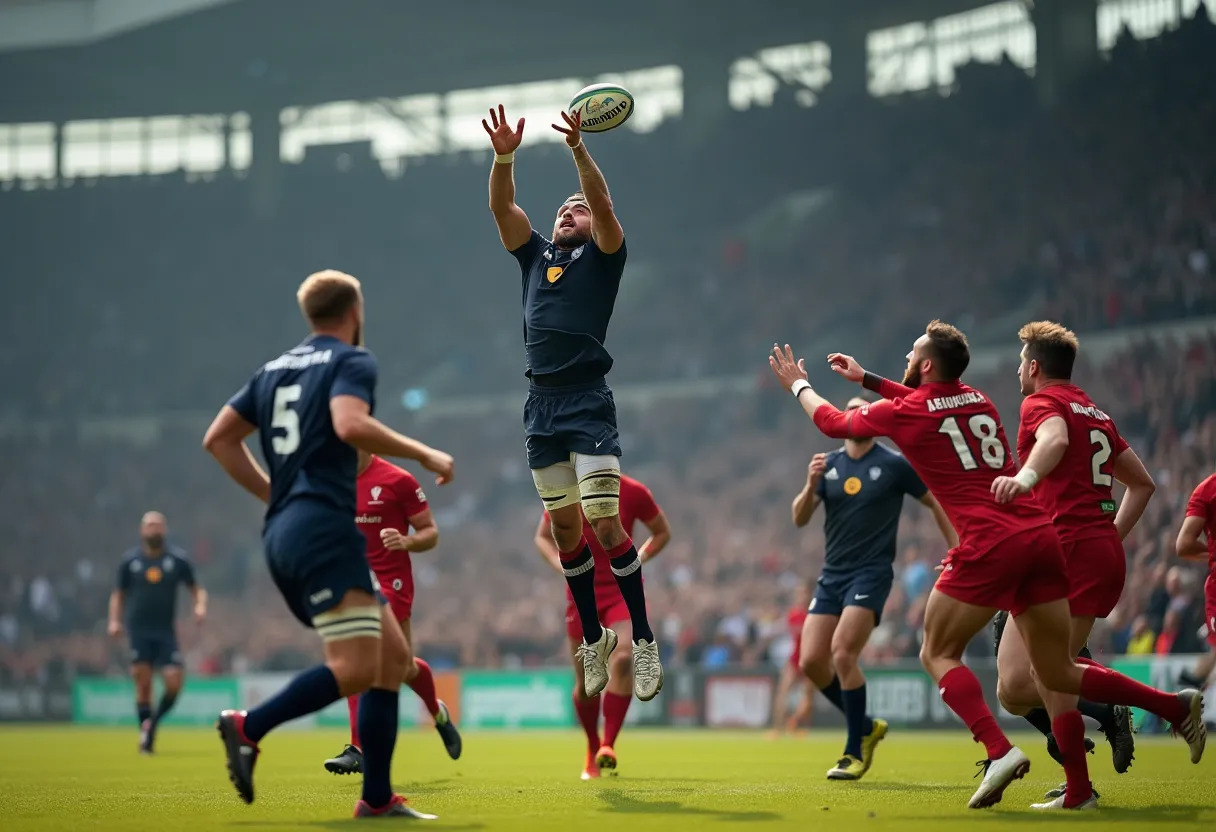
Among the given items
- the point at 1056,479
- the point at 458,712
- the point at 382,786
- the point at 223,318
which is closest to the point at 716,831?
the point at 382,786

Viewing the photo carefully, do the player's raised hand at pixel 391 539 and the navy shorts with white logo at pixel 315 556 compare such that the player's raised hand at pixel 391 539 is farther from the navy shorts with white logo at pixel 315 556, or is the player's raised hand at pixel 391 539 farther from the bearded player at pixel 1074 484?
the bearded player at pixel 1074 484

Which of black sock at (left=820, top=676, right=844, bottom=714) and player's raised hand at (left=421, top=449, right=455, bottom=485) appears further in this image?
black sock at (left=820, top=676, right=844, bottom=714)

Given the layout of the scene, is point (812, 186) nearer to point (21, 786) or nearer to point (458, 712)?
point (458, 712)

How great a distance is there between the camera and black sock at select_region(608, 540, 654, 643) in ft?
32.0

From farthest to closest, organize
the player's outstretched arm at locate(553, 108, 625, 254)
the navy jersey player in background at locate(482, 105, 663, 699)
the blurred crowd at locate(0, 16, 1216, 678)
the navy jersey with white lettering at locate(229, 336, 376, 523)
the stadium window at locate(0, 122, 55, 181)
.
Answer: the stadium window at locate(0, 122, 55, 181) < the blurred crowd at locate(0, 16, 1216, 678) < the navy jersey player in background at locate(482, 105, 663, 699) < the player's outstretched arm at locate(553, 108, 625, 254) < the navy jersey with white lettering at locate(229, 336, 376, 523)

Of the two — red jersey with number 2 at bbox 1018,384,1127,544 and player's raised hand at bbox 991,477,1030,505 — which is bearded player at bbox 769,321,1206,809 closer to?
player's raised hand at bbox 991,477,1030,505

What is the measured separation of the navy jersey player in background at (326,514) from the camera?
7.00 meters

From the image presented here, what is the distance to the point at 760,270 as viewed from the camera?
39406mm

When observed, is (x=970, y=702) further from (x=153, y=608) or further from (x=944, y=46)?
(x=944, y=46)

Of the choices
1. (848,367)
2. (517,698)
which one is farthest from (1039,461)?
(517,698)

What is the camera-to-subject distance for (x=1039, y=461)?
7.97 meters

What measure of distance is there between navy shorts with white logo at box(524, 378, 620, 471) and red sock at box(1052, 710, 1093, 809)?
318 centimetres

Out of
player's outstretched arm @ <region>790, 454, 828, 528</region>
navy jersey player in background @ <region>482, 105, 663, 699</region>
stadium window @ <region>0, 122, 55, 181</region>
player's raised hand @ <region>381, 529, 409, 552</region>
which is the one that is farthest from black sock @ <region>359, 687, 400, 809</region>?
stadium window @ <region>0, 122, 55, 181</region>

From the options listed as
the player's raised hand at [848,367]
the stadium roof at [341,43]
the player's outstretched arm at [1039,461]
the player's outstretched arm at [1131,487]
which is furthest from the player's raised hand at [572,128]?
the stadium roof at [341,43]
